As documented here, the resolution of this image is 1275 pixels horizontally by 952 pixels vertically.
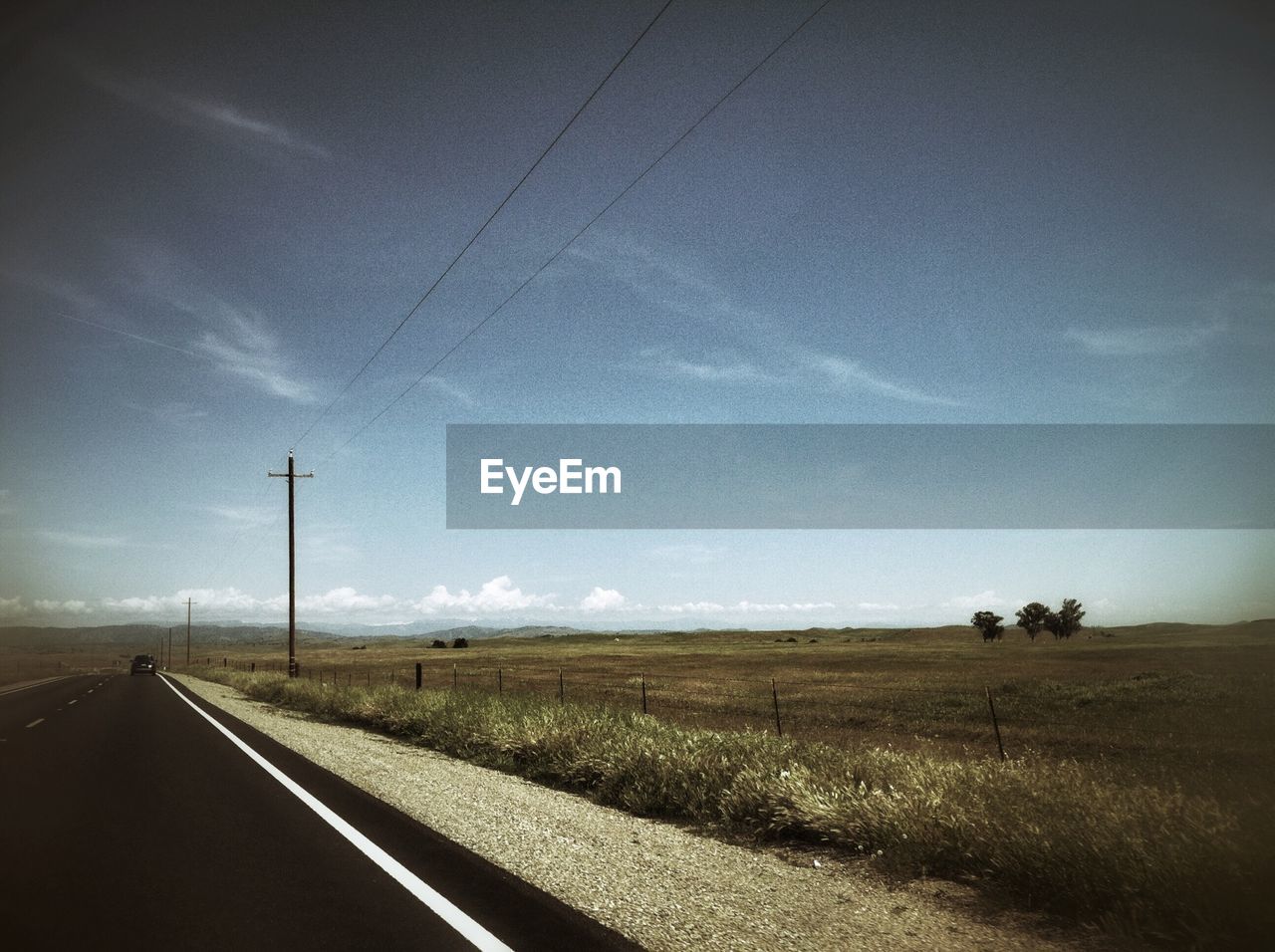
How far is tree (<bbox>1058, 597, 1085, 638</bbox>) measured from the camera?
120 m

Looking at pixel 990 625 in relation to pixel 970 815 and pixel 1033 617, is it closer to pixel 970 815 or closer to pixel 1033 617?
pixel 1033 617

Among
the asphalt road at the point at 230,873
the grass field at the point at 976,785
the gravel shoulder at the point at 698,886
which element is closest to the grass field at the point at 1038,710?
the grass field at the point at 976,785

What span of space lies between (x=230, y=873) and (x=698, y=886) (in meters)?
3.68

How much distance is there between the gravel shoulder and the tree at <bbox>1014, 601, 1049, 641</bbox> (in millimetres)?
127617

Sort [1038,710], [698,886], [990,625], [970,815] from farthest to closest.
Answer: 1. [990,625]
2. [1038,710]
3. [970,815]
4. [698,886]

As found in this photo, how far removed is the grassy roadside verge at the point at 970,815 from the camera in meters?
4.78

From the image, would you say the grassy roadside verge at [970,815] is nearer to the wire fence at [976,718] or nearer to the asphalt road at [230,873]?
the asphalt road at [230,873]

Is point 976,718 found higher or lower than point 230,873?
lower

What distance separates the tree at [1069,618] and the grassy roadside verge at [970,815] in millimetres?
125876

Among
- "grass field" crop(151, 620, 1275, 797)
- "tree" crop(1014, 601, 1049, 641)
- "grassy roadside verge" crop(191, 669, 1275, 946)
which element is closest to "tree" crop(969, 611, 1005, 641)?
"tree" crop(1014, 601, 1049, 641)

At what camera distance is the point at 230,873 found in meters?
6.32

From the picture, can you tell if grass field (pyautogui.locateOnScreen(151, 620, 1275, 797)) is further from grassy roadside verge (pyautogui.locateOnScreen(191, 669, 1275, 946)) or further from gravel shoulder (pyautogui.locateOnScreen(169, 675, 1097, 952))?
gravel shoulder (pyautogui.locateOnScreen(169, 675, 1097, 952))

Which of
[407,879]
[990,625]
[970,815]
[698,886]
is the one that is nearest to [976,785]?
[970,815]

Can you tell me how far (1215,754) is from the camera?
1597 centimetres
